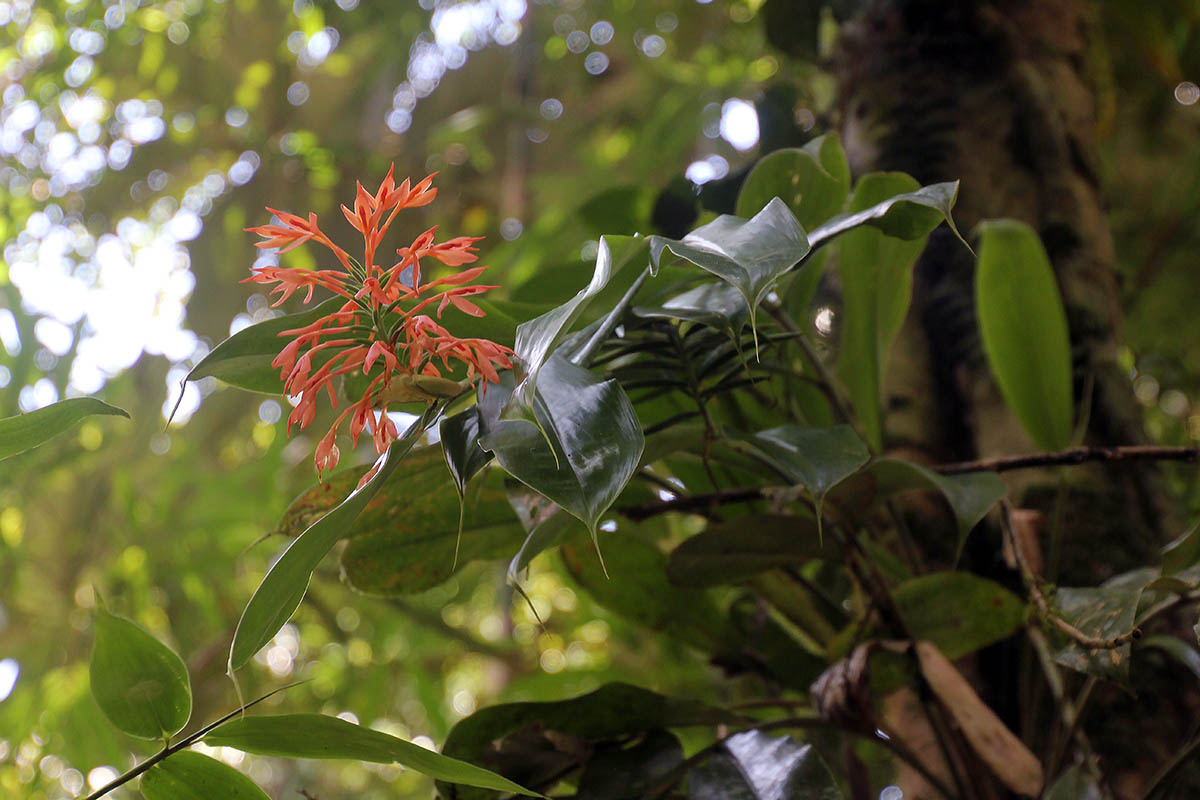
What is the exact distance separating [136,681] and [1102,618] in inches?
16.6

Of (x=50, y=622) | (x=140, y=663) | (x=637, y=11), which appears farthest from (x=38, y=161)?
(x=140, y=663)

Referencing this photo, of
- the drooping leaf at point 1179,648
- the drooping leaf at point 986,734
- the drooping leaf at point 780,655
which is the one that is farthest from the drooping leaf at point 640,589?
the drooping leaf at point 1179,648

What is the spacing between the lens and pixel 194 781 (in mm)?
357

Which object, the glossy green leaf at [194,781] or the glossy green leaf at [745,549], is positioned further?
the glossy green leaf at [745,549]

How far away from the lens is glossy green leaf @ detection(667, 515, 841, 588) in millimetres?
456

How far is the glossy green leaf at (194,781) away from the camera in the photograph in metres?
0.36

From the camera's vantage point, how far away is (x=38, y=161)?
171 centimetres

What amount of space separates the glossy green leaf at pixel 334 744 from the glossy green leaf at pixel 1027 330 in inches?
16.7

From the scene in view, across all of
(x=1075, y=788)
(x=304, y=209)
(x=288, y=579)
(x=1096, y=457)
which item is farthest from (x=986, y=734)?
(x=304, y=209)

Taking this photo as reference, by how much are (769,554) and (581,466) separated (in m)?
0.22

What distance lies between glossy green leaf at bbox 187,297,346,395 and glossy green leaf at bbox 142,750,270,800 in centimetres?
16

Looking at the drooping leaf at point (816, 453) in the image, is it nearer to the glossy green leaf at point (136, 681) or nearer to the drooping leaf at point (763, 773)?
the drooping leaf at point (763, 773)

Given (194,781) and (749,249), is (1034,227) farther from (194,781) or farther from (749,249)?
(194,781)

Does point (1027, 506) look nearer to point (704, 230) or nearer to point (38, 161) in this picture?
point (704, 230)
